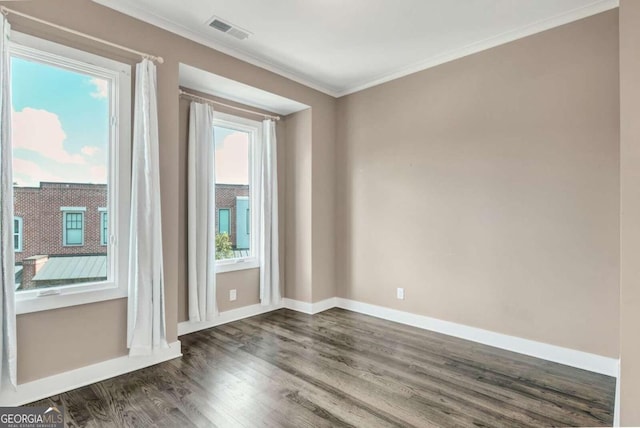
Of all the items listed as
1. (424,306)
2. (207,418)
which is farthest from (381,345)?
(207,418)

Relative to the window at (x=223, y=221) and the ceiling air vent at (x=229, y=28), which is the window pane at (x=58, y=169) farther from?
the window at (x=223, y=221)

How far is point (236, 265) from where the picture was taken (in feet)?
13.1

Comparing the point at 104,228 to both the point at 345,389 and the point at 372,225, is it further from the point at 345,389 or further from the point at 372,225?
the point at 372,225

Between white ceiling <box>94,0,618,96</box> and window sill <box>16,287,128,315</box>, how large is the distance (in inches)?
87.2

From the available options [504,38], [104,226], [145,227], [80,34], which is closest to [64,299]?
[104,226]

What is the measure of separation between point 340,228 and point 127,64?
2.96m

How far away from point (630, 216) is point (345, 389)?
6.60 feet

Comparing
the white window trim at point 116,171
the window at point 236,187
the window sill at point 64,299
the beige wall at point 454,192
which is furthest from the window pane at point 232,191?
the window sill at point 64,299

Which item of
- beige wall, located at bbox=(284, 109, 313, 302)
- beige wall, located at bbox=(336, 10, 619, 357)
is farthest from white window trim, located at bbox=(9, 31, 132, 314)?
beige wall, located at bbox=(336, 10, 619, 357)

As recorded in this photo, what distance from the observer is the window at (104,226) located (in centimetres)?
263

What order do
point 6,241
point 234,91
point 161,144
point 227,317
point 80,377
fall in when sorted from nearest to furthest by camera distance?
1. point 6,241
2. point 80,377
3. point 161,144
4. point 234,91
5. point 227,317

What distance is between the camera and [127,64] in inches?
104

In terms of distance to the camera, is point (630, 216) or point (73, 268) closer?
point (630, 216)

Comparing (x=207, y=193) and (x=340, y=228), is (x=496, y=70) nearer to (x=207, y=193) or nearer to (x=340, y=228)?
(x=340, y=228)
